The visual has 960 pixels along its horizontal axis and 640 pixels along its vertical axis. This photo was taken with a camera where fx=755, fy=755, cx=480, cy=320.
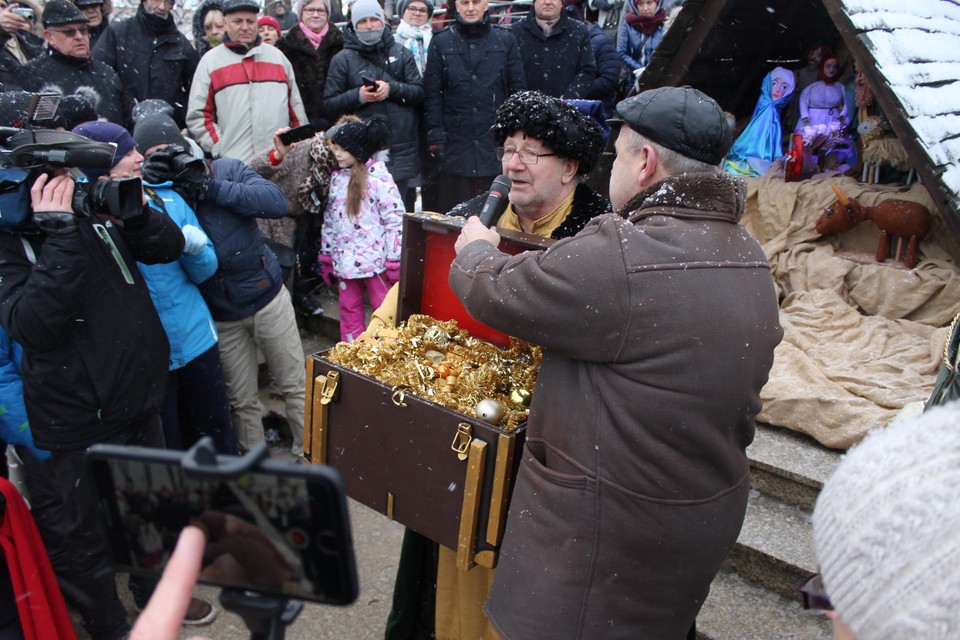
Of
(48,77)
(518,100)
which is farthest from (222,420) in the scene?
(48,77)

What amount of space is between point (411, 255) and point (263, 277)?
5.22 feet

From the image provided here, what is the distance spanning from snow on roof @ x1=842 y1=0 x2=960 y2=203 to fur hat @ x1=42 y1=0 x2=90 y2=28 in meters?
4.46

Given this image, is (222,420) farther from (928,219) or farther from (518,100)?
(928,219)

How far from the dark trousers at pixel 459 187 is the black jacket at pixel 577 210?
312 centimetres

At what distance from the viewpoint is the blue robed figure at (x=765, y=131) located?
5.05 meters

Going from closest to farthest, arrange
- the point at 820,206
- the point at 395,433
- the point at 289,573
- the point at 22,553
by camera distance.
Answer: the point at 289,573
the point at 395,433
the point at 22,553
the point at 820,206

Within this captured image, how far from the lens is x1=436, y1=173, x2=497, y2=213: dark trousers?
5.79 metres

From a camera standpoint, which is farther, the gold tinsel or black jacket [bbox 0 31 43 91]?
black jacket [bbox 0 31 43 91]

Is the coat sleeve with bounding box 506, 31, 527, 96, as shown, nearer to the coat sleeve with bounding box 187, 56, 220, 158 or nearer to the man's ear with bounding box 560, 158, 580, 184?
the coat sleeve with bounding box 187, 56, 220, 158

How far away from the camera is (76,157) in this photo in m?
2.48

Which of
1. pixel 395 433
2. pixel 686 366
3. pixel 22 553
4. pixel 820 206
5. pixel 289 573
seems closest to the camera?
pixel 289 573

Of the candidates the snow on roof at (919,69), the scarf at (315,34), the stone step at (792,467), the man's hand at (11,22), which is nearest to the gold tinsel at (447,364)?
the stone step at (792,467)

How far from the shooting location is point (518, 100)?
261 centimetres

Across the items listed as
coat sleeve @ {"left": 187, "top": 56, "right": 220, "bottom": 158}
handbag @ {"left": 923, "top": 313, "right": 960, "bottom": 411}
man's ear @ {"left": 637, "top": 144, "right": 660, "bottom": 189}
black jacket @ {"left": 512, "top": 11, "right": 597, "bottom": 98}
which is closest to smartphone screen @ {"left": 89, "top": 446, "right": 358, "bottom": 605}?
man's ear @ {"left": 637, "top": 144, "right": 660, "bottom": 189}
